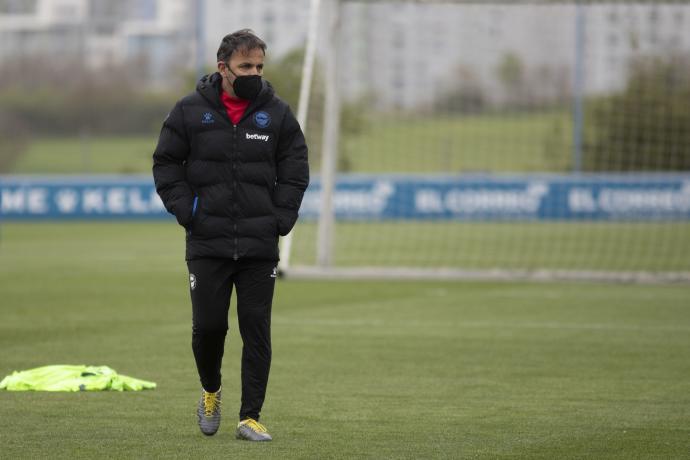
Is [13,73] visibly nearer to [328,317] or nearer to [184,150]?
[328,317]

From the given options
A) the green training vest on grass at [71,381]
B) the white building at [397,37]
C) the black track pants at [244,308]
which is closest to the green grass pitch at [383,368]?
the green training vest on grass at [71,381]

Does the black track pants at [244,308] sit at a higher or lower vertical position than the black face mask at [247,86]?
lower

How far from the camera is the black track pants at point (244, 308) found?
730cm

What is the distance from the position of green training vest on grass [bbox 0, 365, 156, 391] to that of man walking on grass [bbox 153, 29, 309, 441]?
2021mm

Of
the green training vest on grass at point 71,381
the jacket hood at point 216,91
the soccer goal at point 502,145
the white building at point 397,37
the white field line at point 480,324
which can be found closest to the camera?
the jacket hood at point 216,91

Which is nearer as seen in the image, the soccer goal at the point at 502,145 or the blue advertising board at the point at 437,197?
the soccer goal at the point at 502,145

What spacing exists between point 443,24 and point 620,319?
19.6 meters

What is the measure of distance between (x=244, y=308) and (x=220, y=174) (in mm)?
720

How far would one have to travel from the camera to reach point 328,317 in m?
14.0

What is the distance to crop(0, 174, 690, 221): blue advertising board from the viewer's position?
29.4 m

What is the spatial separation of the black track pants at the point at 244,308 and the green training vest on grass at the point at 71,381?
79.0 inches

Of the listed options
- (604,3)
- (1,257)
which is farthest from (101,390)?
(1,257)

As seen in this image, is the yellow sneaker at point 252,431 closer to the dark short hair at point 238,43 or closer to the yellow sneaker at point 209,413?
the yellow sneaker at point 209,413

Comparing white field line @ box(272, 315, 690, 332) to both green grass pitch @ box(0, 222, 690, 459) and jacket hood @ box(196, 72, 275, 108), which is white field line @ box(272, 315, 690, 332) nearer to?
green grass pitch @ box(0, 222, 690, 459)
